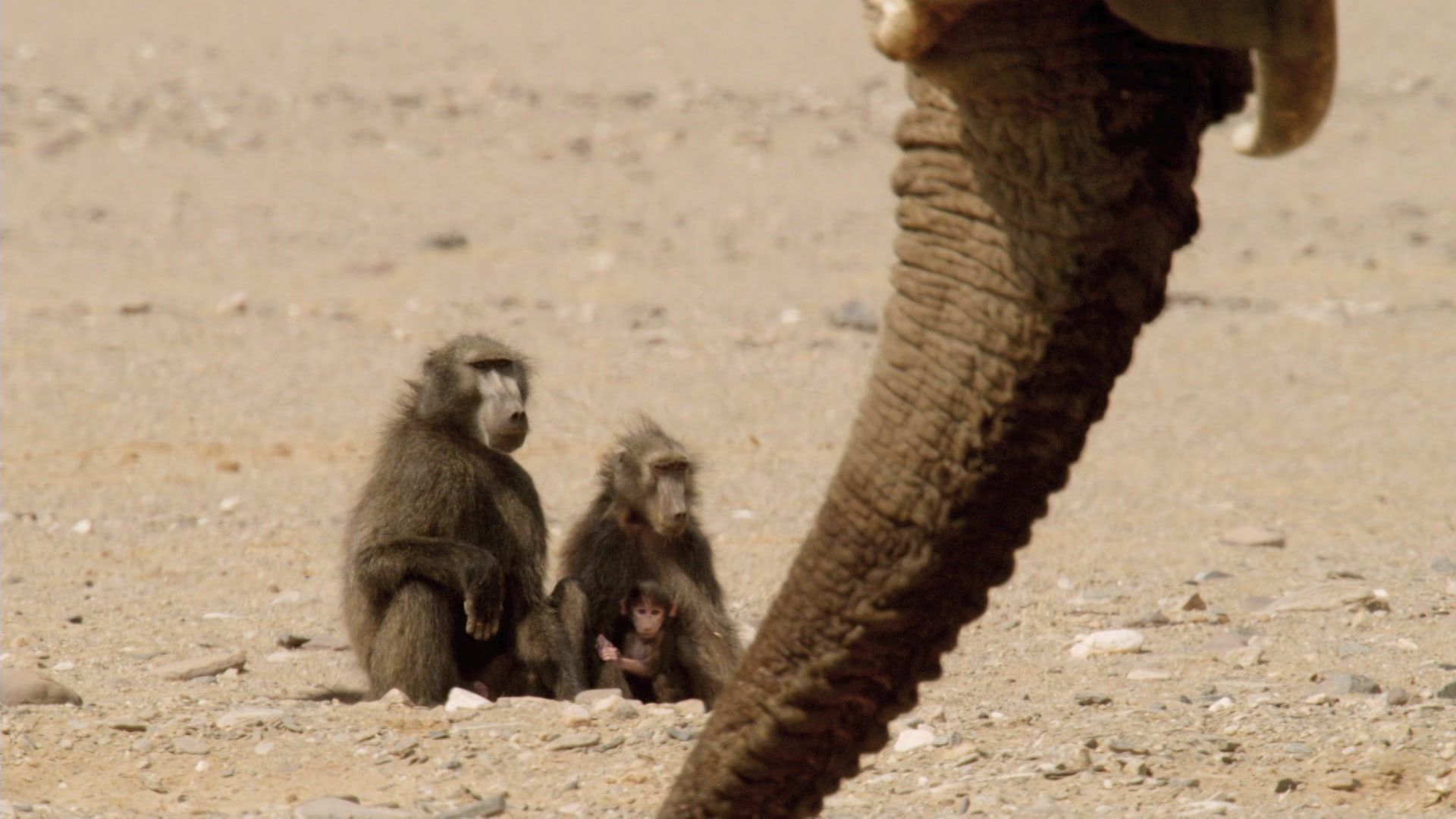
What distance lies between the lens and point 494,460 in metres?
7.86

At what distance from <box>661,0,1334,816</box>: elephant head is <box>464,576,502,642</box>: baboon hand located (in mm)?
3775

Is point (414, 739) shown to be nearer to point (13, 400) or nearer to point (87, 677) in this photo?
point (87, 677)

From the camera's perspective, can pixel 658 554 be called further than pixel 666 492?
Yes

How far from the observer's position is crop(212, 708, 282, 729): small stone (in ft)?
21.8

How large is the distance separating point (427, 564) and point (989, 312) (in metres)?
Answer: 4.30

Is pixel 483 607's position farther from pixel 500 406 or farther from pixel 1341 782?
pixel 1341 782

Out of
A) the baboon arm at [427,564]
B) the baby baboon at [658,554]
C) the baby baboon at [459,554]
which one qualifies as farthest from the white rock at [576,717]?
the baby baboon at [658,554]

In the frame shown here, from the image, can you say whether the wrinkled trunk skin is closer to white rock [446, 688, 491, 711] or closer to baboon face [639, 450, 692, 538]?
white rock [446, 688, 491, 711]

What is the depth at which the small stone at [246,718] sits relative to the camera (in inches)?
262

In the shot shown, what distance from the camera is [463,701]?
7082 mm

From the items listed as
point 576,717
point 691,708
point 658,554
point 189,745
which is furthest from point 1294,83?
point 658,554

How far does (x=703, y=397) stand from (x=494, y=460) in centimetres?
543

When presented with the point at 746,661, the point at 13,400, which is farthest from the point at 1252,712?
the point at 13,400

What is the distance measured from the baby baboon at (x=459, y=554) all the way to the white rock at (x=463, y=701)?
0.46 ft
